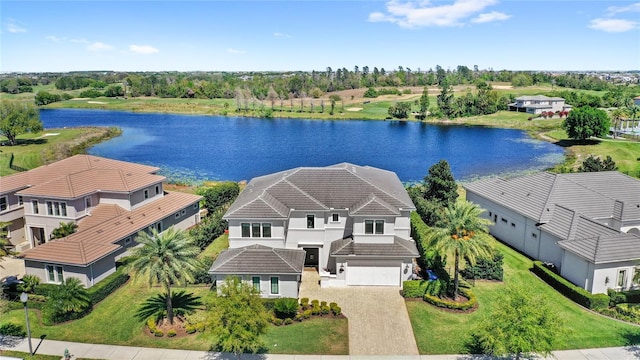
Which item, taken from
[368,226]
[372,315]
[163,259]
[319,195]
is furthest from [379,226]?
[163,259]

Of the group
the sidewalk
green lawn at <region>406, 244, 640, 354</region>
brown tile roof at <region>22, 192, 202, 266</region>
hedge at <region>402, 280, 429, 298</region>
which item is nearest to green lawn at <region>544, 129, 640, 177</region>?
green lawn at <region>406, 244, 640, 354</region>

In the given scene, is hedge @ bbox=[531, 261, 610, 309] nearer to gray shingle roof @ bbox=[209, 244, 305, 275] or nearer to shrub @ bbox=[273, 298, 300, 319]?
gray shingle roof @ bbox=[209, 244, 305, 275]

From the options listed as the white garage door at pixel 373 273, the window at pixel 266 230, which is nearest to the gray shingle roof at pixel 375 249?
the white garage door at pixel 373 273

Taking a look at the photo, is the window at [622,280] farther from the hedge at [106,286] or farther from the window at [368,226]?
the hedge at [106,286]

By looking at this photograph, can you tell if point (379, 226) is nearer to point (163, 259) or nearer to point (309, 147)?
point (163, 259)

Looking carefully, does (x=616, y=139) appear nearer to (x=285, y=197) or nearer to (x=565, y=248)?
(x=565, y=248)
